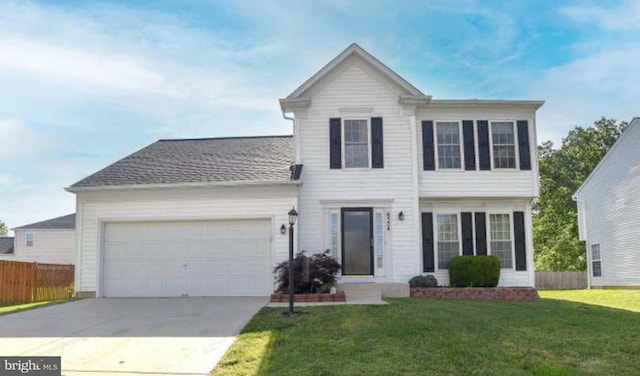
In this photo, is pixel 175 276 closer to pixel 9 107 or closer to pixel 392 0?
pixel 9 107

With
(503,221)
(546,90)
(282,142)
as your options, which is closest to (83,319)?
(282,142)

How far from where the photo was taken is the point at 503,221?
16094 millimetres

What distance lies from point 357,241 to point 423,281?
6.93ft

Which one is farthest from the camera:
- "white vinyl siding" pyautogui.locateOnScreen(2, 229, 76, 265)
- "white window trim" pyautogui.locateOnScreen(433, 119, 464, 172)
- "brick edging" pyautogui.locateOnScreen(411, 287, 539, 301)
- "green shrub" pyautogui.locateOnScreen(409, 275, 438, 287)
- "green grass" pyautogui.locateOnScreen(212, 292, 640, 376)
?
"white vinyl siding" pyautogui.locateOnScreen(2, 229, 76, 265)

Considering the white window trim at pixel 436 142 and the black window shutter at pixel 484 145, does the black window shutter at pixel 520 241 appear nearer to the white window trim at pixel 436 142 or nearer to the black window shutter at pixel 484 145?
the black window shutter at pixel 484 145

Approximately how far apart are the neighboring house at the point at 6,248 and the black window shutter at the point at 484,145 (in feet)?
107

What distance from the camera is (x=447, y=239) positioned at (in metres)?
15.9

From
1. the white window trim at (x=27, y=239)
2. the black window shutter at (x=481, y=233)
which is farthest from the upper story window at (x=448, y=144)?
the white window trim at (x=27, y=239)

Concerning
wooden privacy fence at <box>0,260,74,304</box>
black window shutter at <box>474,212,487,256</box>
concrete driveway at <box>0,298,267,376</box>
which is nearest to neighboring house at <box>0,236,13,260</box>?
wooden privacy fence at <box>0,260,74,304</box>

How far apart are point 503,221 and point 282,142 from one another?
7.60 metres

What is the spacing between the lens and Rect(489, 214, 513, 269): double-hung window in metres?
15.8

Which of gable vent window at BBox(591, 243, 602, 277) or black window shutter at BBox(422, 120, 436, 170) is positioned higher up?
black window shutter at BBox(422, 120, 436, 170)

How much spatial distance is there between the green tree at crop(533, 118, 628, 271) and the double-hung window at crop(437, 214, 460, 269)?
78.4 feet
